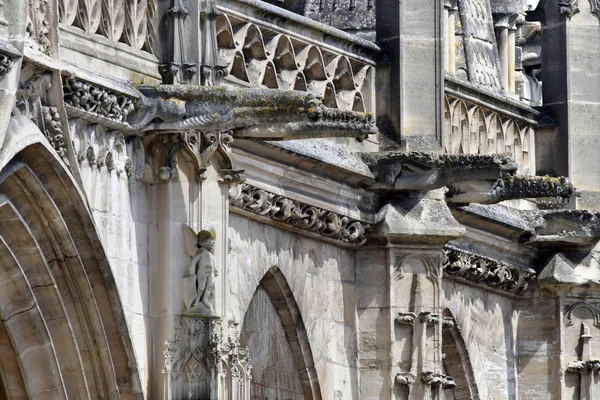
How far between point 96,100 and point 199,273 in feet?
4.16

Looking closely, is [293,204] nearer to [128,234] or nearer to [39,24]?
[128,234]

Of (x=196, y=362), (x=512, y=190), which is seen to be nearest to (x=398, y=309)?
(x=512, y=190)

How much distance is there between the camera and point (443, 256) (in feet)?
62.9

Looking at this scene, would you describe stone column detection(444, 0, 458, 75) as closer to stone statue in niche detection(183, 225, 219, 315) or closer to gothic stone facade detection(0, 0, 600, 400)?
gothic stone facade detection(0, 0, 600, 400)

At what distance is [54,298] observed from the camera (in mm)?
14961

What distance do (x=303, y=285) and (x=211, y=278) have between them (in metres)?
2.15

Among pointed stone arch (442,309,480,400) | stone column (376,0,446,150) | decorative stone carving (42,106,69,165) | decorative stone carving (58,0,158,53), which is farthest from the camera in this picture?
pointed stone arch (442,309,480,400)

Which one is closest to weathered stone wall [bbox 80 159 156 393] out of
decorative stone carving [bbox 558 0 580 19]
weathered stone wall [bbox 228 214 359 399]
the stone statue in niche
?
the stone statue in niche

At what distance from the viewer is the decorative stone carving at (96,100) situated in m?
14.7

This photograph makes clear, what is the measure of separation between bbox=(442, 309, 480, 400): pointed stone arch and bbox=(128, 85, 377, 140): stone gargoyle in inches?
183

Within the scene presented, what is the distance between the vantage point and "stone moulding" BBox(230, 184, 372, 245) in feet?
55.2

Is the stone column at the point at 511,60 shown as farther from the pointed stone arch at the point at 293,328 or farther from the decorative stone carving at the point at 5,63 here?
the decorative stone carving at the point at 5,63

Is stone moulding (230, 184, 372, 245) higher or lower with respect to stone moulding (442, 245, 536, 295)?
lower

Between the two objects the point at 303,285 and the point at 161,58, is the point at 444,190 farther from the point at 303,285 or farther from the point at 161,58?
the point at 161,58
